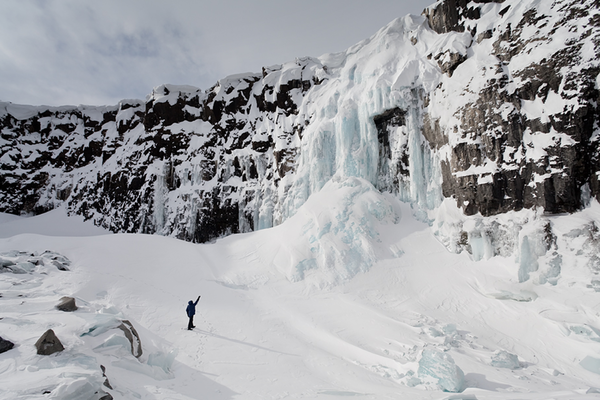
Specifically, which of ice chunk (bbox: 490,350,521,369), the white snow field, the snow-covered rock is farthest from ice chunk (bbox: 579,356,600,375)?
the snow-covered rock

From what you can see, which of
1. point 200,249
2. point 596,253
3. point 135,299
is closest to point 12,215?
point 200,249

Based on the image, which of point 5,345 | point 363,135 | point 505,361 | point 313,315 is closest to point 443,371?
point 505,361

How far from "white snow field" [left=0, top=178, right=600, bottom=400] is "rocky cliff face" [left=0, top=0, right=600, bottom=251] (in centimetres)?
274

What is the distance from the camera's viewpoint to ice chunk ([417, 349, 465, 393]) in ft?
22.9

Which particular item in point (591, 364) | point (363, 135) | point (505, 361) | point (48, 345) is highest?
point (363, 135)

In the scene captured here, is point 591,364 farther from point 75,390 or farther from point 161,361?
point 75,390

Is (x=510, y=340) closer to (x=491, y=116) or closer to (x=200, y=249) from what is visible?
(x=491, y=116)

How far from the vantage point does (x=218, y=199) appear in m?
30.4

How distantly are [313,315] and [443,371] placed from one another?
6234mm

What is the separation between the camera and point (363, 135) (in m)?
22.0

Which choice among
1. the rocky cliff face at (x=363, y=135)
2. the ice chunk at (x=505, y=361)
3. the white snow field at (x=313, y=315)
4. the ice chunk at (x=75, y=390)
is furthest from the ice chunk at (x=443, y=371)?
the rocky cliff face at (x=363, y=135)

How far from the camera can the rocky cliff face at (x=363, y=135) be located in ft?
47.3

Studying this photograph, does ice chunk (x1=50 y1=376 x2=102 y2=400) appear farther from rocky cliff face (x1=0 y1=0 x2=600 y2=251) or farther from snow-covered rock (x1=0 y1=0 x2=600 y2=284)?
rocky cliff face (x1=0 y1=0 x2=600 y2=251)

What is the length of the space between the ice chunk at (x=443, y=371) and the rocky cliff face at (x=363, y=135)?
407 inches
